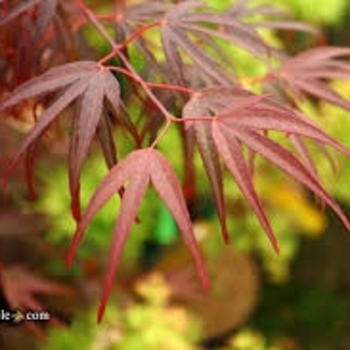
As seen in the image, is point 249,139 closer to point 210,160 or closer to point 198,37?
point 210,160

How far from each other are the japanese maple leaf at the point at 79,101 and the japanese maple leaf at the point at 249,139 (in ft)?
0.25

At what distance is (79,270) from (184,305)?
45 centimetres

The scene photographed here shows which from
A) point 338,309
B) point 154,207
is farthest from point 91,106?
point 338,309

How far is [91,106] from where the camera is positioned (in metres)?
0.64

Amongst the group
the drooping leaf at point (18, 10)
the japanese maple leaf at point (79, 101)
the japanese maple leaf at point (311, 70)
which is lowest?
the japanese maple leaf at point (311, 70)

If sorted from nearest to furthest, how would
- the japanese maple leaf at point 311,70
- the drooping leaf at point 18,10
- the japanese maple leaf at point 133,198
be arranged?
the japanese maple leaf at point 133,198, the drooping leaf at point 18,10, the japanese maple leaf at point 311,70

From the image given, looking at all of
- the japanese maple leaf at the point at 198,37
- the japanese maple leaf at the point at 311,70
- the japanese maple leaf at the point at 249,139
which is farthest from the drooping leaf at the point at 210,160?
the japanese maple leaf at the point at 311,70

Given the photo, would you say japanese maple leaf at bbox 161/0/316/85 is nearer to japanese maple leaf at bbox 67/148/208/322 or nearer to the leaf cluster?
the leaf cluster

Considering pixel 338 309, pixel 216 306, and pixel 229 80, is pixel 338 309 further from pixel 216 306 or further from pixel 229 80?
pixel 229 80

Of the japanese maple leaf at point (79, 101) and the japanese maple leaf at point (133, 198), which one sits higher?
the japanese maple leaf at point (79, 101)

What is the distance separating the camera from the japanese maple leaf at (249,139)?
586mm

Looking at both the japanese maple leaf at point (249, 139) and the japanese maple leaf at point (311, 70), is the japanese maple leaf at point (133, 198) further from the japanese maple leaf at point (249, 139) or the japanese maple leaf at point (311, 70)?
the japanese maple leaf at point (311, 70)

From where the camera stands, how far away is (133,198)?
1.82ft

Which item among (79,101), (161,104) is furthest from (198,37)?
(79,101)
